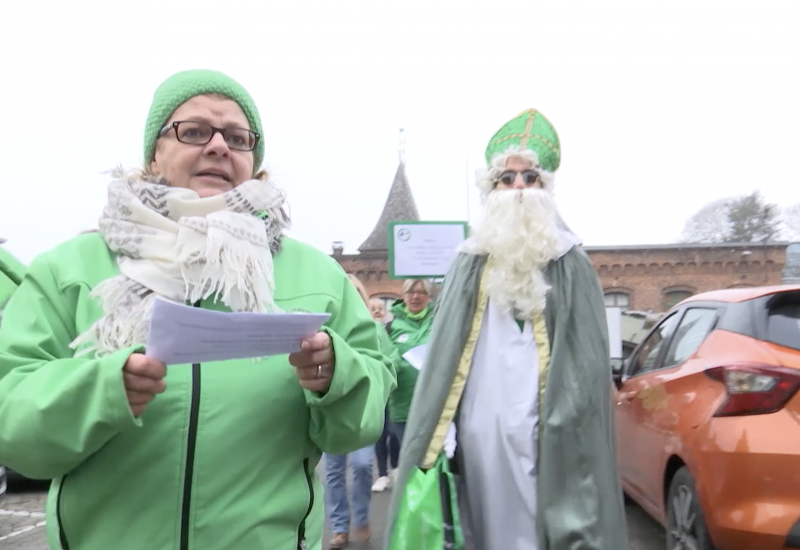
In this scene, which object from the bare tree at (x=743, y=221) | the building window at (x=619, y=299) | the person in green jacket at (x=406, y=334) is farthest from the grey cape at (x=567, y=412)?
the bare tree at (x=743, y=221)

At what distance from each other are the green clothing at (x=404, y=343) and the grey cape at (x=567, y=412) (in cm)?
204

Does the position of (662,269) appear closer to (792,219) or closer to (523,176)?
(792,219)

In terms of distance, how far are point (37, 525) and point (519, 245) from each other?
200 inches

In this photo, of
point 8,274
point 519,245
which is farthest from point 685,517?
point 8,274

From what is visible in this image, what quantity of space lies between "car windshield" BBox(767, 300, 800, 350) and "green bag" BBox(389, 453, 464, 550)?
174cm

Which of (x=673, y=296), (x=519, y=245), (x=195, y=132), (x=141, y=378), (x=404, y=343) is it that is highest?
(x=195, y=132)

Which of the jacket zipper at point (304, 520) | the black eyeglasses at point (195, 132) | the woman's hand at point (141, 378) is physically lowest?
the jacket zipper at point (304, 520)

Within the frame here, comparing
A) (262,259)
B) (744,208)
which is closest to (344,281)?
(262,259)

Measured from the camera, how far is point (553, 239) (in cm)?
291

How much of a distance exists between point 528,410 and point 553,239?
0.78 meters

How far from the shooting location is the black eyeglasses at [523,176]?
10.1ft

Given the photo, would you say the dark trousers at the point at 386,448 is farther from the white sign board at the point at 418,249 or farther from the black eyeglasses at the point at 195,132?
the black eyeglasses at the point at 195,132

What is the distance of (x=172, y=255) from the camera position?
1521 mm

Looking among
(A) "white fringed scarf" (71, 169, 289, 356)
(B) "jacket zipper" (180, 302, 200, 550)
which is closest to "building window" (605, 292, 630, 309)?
(A) "white fringed scarf" (71, 169, 289, 356)
